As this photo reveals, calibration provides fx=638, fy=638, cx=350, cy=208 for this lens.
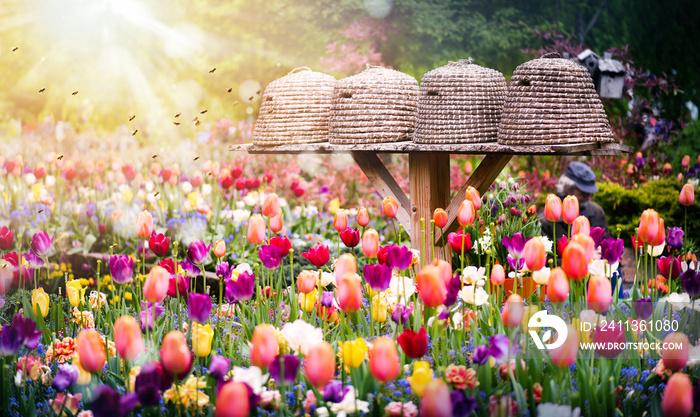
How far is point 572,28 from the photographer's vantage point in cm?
920

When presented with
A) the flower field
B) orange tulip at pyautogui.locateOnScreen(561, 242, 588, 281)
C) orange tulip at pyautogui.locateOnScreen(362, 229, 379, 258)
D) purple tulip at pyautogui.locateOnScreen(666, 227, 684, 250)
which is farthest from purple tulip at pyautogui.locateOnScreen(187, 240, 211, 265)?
purple tulip at pyautogui.locateOnScreen(666, 227, 684, 250)

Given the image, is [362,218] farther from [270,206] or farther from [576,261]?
[576,261]

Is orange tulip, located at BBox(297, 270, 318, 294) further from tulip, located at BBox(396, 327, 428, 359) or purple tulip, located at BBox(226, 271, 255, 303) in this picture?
tulip, located at BBox(396, 327, 428, 359)

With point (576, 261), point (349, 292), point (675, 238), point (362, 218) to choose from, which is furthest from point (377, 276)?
point (675, 238)

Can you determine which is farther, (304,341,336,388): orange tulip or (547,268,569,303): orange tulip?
(547,268,569,303): orange tulip

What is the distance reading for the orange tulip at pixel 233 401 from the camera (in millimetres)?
1099

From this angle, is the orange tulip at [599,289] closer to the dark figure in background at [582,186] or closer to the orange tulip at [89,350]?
the orange tulip at [89,350]

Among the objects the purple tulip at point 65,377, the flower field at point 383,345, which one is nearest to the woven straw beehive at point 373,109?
the flower field at point 383,345

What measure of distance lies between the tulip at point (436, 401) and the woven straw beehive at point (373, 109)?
2.09 meters

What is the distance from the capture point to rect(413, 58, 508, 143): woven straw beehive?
116 inches

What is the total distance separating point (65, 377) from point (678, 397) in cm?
127

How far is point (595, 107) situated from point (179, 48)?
745 centimetres

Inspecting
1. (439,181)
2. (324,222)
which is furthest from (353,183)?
(439,181)

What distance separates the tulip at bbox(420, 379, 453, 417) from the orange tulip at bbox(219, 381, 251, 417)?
0.32 m
